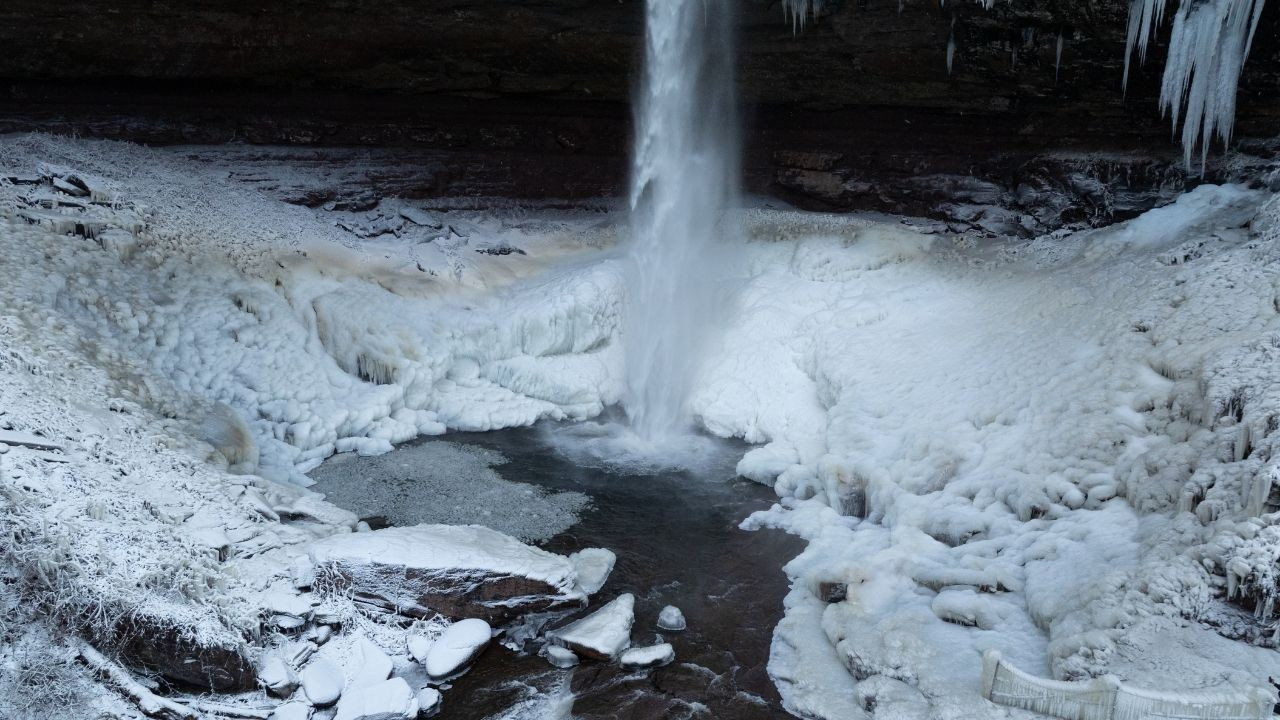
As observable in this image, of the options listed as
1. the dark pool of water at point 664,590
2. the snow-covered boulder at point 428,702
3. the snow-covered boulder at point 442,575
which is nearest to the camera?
the snow-covered boulder at point 428,702

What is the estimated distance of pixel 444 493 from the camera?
8383 mm

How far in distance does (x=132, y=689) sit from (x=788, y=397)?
6.95 meters

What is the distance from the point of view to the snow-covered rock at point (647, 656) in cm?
606

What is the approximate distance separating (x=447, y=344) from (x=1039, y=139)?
338 inches

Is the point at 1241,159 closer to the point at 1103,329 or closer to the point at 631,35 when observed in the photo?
the point at 1103,329

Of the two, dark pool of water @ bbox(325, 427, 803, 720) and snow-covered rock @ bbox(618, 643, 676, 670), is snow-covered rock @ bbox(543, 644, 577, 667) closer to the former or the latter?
dark pool of water @ bbox(325, 427, 803, 720)

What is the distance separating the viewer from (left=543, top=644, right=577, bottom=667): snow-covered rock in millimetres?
6109

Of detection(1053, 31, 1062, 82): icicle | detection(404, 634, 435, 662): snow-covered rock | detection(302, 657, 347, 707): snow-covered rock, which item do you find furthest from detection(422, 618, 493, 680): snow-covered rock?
detection(1053, 31, 1062, 82): icicle

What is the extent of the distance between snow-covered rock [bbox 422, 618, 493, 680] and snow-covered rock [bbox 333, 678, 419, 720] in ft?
0.94

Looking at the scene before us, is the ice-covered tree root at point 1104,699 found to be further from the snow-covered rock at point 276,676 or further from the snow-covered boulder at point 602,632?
the snow-covered rock at point 276,676

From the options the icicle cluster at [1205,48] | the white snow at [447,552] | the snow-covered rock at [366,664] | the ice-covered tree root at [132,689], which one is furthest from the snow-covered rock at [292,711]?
the icicle cluster at [1205,48]

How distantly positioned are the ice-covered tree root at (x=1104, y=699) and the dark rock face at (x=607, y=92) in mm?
8515

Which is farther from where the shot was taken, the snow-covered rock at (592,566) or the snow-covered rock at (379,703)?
the snow-covered rock at (592,566)

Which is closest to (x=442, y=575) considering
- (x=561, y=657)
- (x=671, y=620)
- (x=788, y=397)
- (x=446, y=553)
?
(x=446, y=553)
